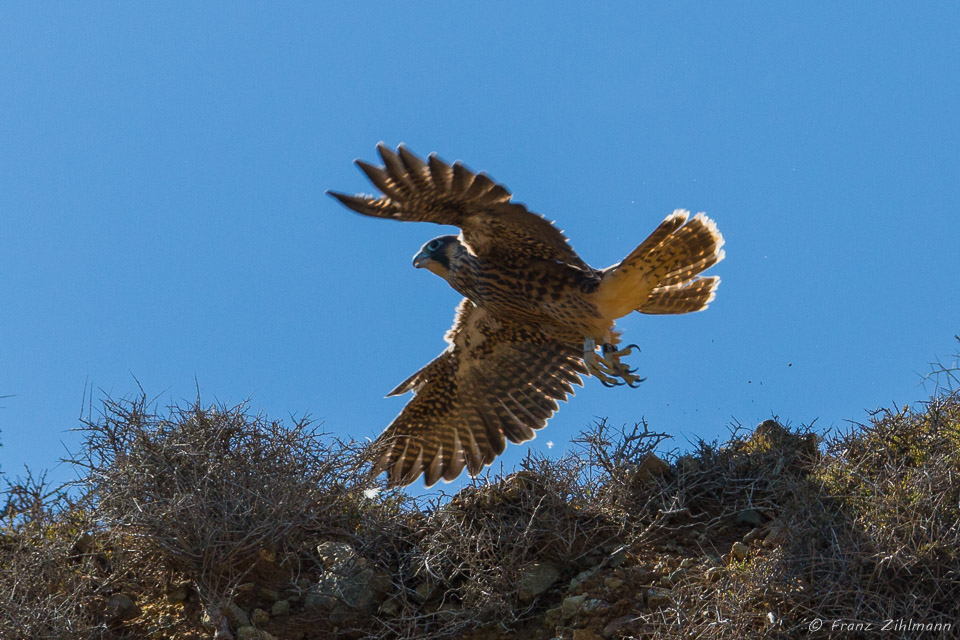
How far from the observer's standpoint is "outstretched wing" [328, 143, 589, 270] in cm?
591

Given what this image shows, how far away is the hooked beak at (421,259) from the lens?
738 centimetres

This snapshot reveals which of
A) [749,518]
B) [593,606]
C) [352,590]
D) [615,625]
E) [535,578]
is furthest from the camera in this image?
[749,518]

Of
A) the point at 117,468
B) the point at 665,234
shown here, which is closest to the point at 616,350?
the point at 665,234

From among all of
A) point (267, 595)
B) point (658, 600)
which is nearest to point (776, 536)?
point (658, 600)

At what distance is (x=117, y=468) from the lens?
16.4 feet

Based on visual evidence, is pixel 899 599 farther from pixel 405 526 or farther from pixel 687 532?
pixel 405 526

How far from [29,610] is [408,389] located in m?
3.94

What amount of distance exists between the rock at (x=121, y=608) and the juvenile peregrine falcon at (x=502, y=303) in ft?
5.74

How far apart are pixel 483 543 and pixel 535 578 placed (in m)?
0.35

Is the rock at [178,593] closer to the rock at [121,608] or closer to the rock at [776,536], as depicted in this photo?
the rock at [121,608]

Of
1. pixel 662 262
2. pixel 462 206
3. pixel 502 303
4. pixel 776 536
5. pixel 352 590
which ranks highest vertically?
pixel 462 206

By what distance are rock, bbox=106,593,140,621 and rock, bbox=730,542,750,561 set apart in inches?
132

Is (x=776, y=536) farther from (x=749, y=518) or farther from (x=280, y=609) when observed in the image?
(x=280, y=609)

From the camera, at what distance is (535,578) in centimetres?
490
